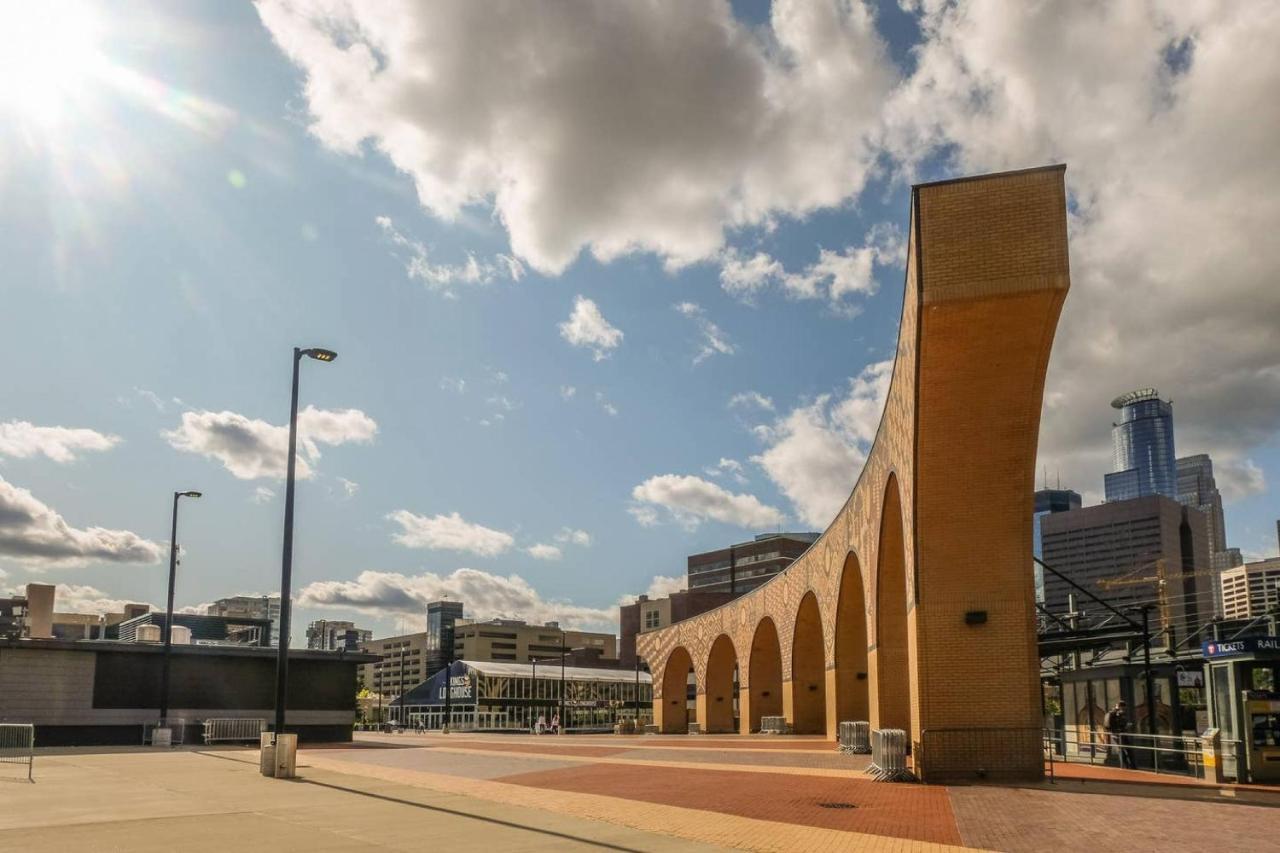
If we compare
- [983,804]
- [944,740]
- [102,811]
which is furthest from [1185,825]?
[102,811]

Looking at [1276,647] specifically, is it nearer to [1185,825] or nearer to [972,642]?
[972,642]

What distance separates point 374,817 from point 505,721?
69.2 meters

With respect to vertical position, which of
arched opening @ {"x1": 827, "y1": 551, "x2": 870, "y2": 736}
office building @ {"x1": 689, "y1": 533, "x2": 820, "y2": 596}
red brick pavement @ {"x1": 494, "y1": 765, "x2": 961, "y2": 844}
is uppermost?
office building @ {"x1": 689, "y1": 533, "x2": 820, "y2": 596}

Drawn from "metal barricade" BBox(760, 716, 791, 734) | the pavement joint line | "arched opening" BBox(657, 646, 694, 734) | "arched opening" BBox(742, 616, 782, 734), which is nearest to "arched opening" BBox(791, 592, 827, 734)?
"metal barricade" BBox(760, 716, 791, 734)

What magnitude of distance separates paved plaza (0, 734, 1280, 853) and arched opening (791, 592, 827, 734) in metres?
19.7

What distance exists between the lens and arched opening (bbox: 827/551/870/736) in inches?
1307

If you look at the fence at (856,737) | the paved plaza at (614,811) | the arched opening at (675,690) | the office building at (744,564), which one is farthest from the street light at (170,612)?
the office building at (744,564)

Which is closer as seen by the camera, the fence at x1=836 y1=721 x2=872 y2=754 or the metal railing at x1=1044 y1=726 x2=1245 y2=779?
the metal railing at x1=1044 y1=726 x2=1245 y2=779

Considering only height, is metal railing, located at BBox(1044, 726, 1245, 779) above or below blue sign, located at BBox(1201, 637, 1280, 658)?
below

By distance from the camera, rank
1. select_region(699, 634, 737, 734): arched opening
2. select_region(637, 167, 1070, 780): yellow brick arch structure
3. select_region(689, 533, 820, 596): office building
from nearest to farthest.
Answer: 1. select_region(637, 167, 1070, 780): yellow brick arch structure
2. select_region(699, 634, 737, 734): arched opening
3. select_region(689, 533, 820, 596): office building

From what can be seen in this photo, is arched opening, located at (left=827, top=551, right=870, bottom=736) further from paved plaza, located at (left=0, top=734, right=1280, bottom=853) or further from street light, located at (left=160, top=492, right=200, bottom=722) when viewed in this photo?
street light, located at (left=160, top=492, right=200, bottom=722)

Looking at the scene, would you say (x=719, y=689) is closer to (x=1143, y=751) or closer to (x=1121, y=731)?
(x=1121, y=731)

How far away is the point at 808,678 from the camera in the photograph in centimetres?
4216

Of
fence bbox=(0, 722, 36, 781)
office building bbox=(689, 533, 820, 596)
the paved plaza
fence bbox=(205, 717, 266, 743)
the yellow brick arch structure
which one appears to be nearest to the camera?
the paved plaza
